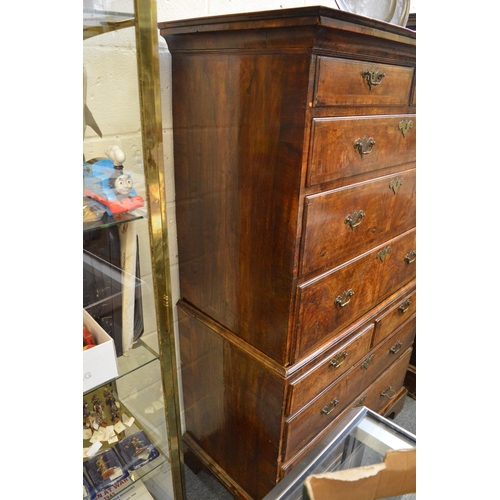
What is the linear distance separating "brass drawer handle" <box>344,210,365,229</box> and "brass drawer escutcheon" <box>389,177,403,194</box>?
0.18 meters

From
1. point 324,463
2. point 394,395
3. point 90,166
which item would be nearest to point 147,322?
point 90,166

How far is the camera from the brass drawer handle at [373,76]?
96 centimetres

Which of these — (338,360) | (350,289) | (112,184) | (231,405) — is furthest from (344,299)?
(112,184)

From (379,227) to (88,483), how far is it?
3.87 feet

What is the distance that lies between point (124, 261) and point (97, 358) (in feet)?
0.77

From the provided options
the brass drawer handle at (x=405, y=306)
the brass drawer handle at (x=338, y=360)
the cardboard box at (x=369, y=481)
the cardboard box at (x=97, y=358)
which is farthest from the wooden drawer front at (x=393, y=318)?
the cardboard box at (x=97, y=358)

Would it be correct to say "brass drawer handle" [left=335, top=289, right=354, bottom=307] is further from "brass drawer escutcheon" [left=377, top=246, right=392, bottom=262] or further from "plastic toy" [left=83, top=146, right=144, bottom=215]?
"plastic toy" [left=83, top=146, right=144, bottom=215]

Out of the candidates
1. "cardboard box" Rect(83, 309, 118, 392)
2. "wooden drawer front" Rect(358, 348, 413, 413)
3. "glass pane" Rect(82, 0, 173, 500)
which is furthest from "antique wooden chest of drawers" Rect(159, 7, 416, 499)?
"cardboard box" Rect(83, 309, 118, 392)

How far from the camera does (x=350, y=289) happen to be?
4.17ft

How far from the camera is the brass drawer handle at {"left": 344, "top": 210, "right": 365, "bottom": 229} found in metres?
1.10

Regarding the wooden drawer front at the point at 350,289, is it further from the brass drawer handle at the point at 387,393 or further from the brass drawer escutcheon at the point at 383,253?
the brass drawer handle at the point at 387,393

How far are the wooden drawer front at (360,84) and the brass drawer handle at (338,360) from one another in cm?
81

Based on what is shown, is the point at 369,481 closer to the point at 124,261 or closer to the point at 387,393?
the point at 124,261
